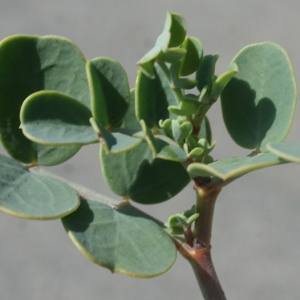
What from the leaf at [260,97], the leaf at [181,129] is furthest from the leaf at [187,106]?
the leaf at [260,97]

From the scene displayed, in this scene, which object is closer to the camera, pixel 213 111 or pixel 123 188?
pixel 123 188

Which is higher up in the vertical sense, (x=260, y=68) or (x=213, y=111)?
(x=260, y=68)

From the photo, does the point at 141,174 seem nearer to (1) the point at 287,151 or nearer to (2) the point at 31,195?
(2) the point at 31,195

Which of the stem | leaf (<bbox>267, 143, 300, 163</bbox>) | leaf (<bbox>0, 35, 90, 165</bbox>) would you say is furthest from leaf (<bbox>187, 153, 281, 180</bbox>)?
leaf (<bbox>0, 35, 90, 165</bbox>)

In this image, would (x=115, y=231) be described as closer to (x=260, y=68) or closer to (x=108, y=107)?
(x=108, y=107)

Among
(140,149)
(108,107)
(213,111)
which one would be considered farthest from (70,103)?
(213,111)
